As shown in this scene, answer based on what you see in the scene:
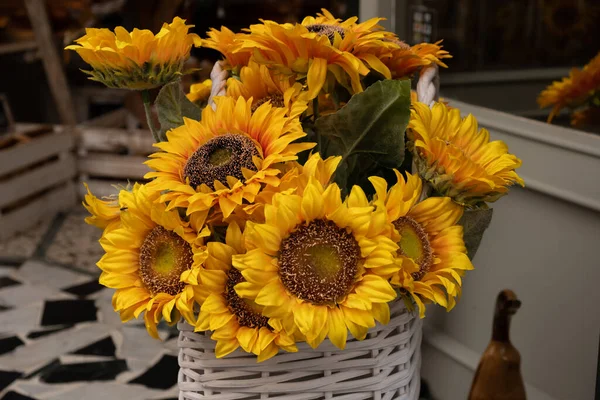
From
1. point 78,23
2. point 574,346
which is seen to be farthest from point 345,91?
point 78,23

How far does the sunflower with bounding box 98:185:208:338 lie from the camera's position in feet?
1.98

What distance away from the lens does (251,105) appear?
2.31ft

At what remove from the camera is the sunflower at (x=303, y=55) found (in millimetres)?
620

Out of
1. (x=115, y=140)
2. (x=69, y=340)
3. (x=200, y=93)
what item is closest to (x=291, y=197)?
(x=200, y=93)

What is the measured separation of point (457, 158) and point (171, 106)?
29cm

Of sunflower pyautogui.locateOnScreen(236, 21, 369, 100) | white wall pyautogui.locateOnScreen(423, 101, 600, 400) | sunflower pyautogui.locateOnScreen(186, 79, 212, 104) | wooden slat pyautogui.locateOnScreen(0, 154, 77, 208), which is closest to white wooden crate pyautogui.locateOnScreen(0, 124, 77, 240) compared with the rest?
wooden slat pyautogui.locateOnScreen(0, 154, 77, 208)

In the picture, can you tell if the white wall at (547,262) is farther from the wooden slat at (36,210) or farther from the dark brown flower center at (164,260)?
the wooden slat at (36,210)

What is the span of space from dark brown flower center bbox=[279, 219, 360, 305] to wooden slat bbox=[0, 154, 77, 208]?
2.11 m

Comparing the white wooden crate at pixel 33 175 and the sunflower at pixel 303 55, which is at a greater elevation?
the sunflower at pixel 303 55

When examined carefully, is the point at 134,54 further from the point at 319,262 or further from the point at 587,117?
the point at 587,117

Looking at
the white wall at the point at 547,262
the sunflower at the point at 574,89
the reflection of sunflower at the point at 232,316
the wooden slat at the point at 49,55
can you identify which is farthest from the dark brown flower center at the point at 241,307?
the wooden slat at the point at 49,55

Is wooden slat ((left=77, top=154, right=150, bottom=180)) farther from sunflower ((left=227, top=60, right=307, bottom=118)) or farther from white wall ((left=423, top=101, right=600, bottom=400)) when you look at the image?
sunflower ((left=227, top=60, right=307, bottom=118))

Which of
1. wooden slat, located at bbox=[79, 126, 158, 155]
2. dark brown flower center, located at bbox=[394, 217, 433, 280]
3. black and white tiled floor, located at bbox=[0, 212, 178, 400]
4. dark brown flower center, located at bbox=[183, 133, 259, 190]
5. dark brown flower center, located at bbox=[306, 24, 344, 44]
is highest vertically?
dark brown flower center, located at bbox=[306, 24, 344, 44]

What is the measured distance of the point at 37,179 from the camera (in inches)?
101
